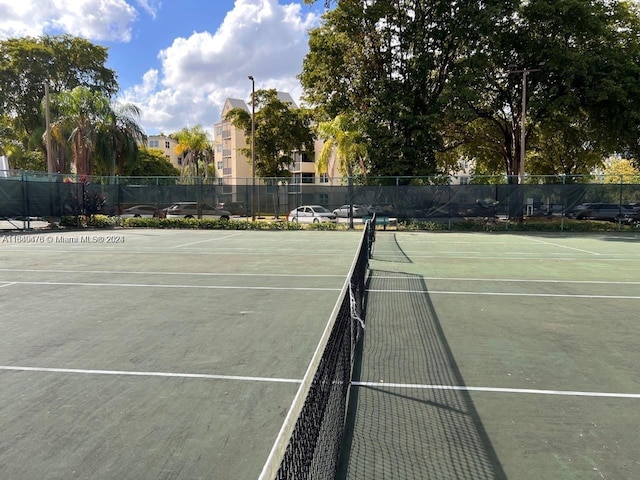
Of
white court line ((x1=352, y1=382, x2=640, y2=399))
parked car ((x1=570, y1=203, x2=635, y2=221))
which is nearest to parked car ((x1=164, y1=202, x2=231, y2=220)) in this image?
parked car ((x1=570, y1=203, x2=635, y2=221))

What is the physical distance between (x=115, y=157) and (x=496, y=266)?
36713mm

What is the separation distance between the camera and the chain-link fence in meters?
24.6

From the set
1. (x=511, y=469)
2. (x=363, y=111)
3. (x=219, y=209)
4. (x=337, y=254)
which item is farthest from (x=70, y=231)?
(x=511, y=469)

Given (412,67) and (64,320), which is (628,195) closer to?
(412,67)

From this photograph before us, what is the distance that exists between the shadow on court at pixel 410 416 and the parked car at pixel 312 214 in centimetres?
2053

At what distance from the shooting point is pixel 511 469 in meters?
3.21

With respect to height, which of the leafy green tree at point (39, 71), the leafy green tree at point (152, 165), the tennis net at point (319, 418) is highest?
the leafy green tree at point (39, 71)

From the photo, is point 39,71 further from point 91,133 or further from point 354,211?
point 354,211

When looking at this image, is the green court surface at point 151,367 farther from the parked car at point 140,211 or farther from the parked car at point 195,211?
the parked car at point 140,211

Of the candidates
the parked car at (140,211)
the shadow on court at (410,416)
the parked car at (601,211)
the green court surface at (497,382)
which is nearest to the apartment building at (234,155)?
the parked car at (140,211)

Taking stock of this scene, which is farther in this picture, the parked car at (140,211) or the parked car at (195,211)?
the parked car at (140,211)

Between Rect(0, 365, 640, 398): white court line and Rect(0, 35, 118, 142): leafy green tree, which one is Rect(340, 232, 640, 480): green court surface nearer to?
Rect(0, 365, 640, 398): white court line

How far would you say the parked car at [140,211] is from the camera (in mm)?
29000

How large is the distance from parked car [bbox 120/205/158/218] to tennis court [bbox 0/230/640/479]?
18891mm
